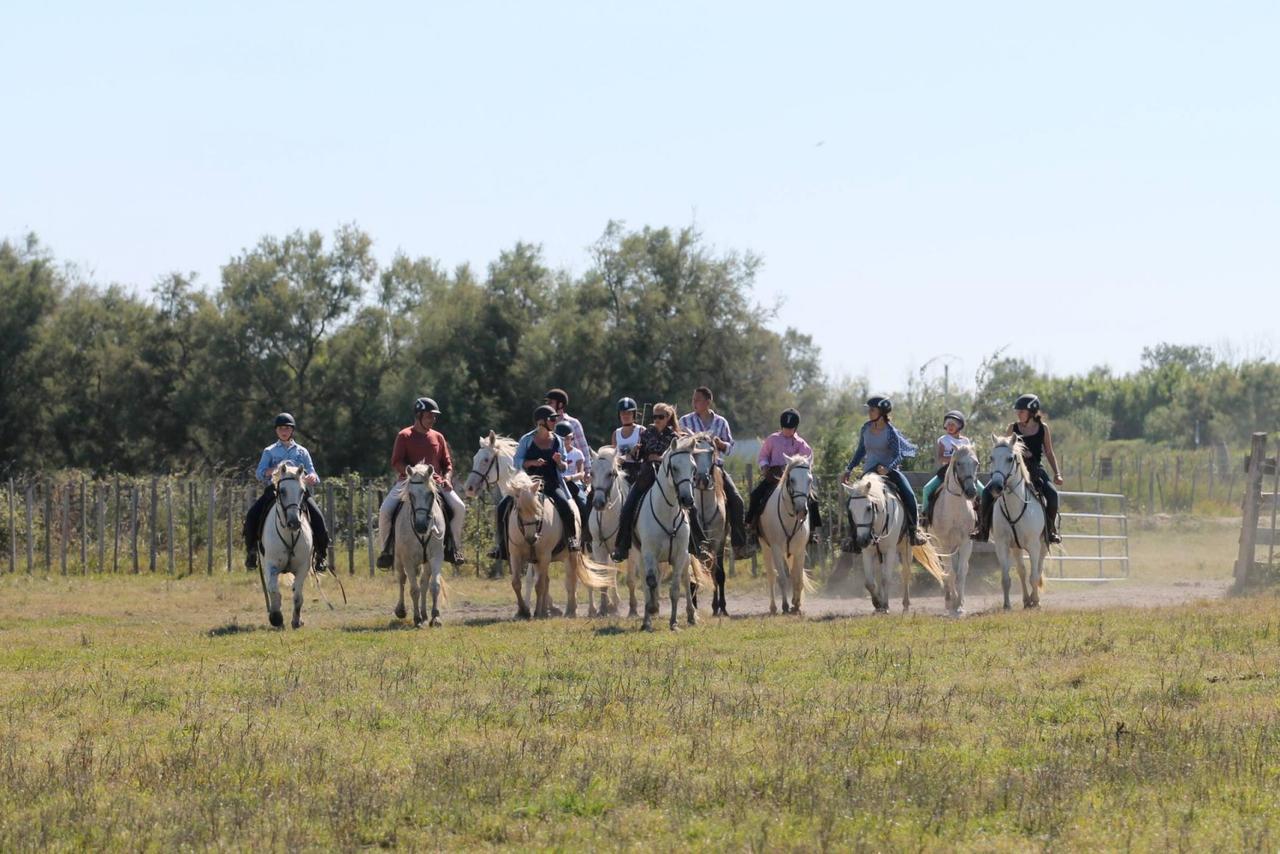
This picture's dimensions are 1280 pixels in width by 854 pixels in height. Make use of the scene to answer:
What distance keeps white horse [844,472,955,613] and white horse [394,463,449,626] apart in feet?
16.3

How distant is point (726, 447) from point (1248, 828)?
12.8 metres

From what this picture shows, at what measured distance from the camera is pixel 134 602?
79.4ft

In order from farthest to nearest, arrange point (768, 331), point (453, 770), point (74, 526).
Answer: point (768, 331) → point (74, 526) → point (453, 770)

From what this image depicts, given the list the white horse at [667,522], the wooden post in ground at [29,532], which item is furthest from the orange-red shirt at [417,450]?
the wooden post in ground at [29,532]

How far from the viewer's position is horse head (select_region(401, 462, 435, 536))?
19359 millimetres

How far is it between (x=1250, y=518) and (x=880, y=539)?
7357 mm

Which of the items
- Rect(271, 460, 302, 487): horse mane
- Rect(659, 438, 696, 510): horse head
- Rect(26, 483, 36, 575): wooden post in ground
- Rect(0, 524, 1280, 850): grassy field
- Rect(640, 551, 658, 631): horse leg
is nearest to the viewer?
Rect(0, 524, 1280, 850): grassy field

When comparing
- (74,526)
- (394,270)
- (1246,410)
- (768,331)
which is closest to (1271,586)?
(74,526)

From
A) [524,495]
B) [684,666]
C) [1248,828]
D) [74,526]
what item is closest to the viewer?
[1248,828]

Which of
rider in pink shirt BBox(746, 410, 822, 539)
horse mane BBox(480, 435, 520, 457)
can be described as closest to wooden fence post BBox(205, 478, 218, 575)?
horse mane BBox(480, 435, 520, 457)

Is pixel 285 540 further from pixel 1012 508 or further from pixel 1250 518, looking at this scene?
pixel 1250 518

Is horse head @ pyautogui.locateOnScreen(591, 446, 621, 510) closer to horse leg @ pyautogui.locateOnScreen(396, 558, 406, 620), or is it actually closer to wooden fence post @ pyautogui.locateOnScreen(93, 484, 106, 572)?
horse leg @ pyautogui.locateOnScreen(396, 558, 406, 620)

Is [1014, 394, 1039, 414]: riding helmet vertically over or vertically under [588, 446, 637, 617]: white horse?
over

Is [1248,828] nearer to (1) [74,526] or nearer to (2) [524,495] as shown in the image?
(2) [524,495]
